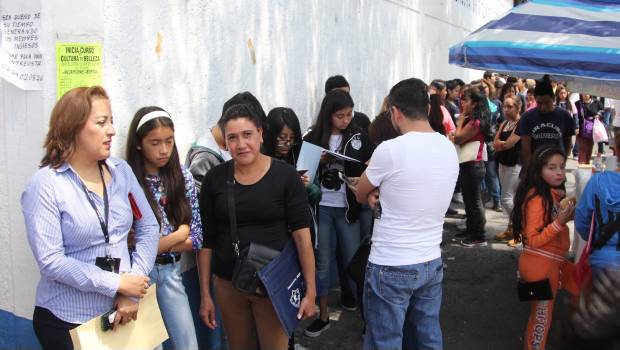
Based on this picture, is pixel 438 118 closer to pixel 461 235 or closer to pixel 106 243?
pixel 461 235

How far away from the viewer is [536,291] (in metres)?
3.87

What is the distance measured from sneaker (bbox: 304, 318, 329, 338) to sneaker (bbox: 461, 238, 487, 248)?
3049 mm

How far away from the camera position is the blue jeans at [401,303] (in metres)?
2.98

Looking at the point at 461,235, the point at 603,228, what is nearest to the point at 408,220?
the point at 603,228

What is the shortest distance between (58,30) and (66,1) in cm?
16

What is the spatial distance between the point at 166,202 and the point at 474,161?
4774 mm

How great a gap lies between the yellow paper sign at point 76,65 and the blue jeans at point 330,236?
210 centimetres

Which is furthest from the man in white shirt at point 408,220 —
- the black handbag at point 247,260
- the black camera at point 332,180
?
the black camera at point 332,180

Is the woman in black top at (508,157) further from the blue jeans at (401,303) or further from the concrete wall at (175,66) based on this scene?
the blue jeans at (401,303)

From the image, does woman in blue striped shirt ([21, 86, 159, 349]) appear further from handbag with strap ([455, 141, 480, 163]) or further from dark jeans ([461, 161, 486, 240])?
dark jeans ([461, 161, 486, 240])

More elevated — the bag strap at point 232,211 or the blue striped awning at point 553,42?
the blue striped awning at point 553,42

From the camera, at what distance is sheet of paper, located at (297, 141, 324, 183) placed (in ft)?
13.4

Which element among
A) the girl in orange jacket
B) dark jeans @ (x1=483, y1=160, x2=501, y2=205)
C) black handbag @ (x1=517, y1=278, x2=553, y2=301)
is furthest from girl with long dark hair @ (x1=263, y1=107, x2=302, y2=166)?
dark jeans @ (x1=483, y1=160, x2=501, y2=205)

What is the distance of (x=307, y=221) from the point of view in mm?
3072
